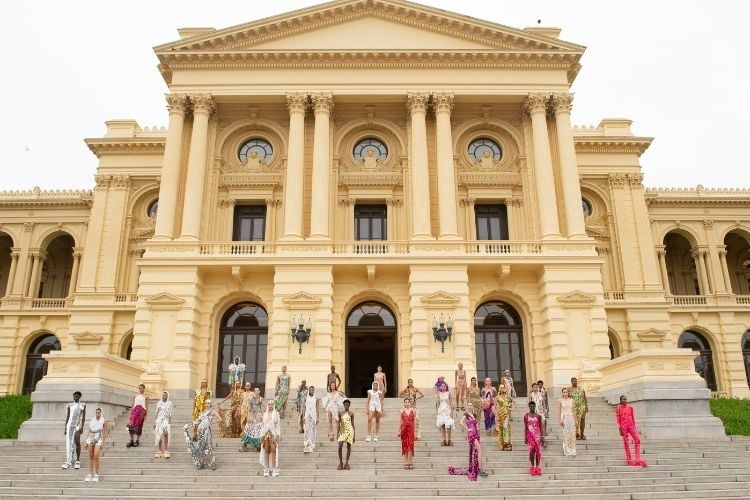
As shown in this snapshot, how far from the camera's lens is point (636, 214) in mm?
41594

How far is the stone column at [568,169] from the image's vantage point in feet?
100

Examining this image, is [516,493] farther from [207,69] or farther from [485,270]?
[207,69]

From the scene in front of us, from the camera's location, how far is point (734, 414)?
852 inches

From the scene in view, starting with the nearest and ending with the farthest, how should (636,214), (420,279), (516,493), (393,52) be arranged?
(516,493) < (420,279) < (393,52) < (636,214)

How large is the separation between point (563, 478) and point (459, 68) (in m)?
23.1

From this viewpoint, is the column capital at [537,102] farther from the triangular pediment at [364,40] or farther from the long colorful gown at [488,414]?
the long colorful gown at [488,414]

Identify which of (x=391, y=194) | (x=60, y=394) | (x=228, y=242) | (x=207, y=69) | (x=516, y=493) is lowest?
(x=516, y=493)

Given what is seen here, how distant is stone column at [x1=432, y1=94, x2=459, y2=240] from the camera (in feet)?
99.6

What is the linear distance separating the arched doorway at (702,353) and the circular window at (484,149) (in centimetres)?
2040

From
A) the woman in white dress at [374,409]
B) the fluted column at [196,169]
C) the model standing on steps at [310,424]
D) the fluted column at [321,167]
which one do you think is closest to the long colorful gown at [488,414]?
the woman in white dress at [374,409]

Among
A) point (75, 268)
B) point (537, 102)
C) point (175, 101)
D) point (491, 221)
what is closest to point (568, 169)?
point (537, 102)

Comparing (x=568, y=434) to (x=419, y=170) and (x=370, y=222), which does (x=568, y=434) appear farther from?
(x=370, y=222)

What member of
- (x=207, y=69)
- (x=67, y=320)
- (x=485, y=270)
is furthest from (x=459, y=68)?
(x=67, y=320)

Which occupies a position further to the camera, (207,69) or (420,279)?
(207,69)
